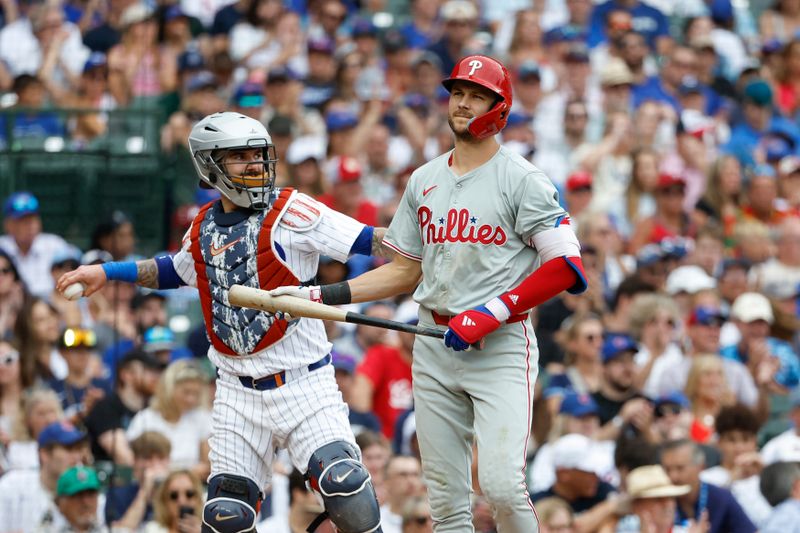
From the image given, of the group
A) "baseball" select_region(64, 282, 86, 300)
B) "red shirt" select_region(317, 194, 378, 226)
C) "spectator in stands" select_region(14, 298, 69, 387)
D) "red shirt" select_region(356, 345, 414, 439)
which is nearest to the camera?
"baseball" select_region(64, 282, 86, 300)

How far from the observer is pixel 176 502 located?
355 inches

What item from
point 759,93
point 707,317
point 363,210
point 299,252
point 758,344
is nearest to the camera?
point 299,252

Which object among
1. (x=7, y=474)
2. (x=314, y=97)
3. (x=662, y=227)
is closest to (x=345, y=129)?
(x=314, y=97)

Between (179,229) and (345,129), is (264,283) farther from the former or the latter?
(345,129)

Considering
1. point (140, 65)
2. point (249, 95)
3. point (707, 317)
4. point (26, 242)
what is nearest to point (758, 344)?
point (707, 317)

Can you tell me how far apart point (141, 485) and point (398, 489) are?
1.56 m

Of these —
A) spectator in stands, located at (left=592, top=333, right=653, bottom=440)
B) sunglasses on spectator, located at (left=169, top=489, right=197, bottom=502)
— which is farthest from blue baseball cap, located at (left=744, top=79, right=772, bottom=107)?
sunglasses on spectator, located at (left=169, top=489, right=197, bottom=502)

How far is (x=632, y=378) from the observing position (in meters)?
10.9

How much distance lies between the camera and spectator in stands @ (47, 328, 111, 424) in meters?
10.5

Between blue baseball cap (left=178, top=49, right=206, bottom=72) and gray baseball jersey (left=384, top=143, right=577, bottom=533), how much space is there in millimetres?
6801

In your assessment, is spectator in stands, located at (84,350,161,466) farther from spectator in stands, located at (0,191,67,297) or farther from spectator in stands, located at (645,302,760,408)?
spectator in stands, located at (645,302,760,408)

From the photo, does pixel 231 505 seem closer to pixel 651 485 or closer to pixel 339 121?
pixel 651 485

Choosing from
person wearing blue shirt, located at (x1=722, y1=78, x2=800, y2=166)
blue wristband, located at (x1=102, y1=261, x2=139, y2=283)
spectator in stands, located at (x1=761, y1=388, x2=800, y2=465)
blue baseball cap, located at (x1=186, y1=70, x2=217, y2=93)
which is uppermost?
blue wristband, located at (x1=102, y1=261, x2=139, y2=283)

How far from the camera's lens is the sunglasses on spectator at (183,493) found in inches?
354
